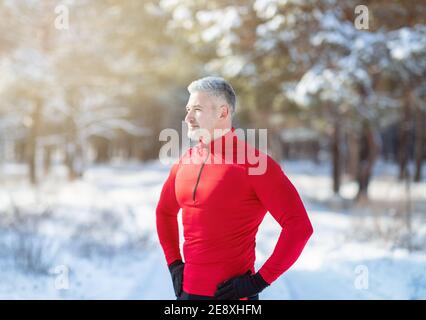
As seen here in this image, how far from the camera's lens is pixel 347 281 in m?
6.39

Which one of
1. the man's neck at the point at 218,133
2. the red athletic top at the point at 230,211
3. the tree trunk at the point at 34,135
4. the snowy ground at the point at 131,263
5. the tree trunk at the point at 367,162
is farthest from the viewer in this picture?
the tree trunk at the point at 34,135

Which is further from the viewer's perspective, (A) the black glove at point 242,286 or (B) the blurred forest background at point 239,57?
(B) the blurred forest background at point 239,57

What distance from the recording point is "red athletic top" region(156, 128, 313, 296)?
2.28 metres

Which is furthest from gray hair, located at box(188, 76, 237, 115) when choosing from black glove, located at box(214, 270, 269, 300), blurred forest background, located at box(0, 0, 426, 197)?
blurred forest background, located at box(0, 0, 426, 197)

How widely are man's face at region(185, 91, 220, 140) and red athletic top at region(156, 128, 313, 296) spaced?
0.09 metres

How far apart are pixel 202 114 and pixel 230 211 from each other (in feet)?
1.61

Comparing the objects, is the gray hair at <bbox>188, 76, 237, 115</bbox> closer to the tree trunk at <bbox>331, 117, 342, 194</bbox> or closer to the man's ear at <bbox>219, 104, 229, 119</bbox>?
the man's ear at <bbox>219, 104, 229, 119</bbox>

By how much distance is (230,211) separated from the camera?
2355mm

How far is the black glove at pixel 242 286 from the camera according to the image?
90.7 inches

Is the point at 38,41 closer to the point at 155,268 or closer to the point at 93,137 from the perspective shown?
the point at 155,268

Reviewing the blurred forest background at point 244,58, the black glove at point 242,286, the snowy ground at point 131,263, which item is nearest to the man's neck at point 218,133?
the black glove at point 242,286

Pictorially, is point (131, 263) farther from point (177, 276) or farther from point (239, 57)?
point (239, 57)

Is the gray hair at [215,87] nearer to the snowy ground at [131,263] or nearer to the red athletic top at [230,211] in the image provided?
the red athletic top at [230,211]

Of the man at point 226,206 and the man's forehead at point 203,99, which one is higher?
the man's forehead at point 203,99
